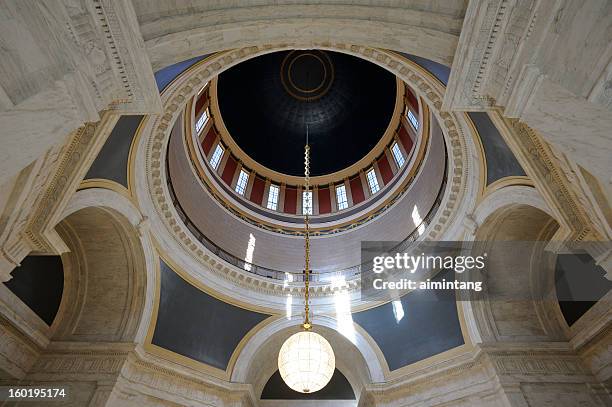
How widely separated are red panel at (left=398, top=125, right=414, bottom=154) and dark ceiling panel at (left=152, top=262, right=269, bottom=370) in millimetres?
9365

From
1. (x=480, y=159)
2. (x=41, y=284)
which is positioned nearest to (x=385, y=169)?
(x=480, y=159)

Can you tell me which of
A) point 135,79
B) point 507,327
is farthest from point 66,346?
point 507,327

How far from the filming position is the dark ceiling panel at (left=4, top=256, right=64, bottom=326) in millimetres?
7648

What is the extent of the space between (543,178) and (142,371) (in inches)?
375

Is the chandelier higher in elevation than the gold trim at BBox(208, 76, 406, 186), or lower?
lower

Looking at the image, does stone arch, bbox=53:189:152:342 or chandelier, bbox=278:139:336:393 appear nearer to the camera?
chandelier, bbox=278:139:336:393

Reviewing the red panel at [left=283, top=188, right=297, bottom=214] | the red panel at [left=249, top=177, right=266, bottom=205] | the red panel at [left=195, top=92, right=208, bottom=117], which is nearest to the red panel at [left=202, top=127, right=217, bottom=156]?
the red panel at [left=195, top=92, right=208, bottom=117]

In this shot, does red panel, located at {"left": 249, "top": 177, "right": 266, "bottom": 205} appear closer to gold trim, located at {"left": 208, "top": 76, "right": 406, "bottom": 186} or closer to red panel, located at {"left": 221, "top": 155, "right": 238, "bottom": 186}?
gold trim, located at {"left": 208, "top": 76, "right": 406, "bottom": 186}

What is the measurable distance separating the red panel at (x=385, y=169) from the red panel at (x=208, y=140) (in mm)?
7938

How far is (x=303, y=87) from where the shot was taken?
19.4 meters

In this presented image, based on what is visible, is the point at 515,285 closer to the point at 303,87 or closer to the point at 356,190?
the point at 356,190

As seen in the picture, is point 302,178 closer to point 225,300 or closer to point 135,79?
point 225,300

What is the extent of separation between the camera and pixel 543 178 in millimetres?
A: 5688

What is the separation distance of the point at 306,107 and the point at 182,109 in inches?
457
